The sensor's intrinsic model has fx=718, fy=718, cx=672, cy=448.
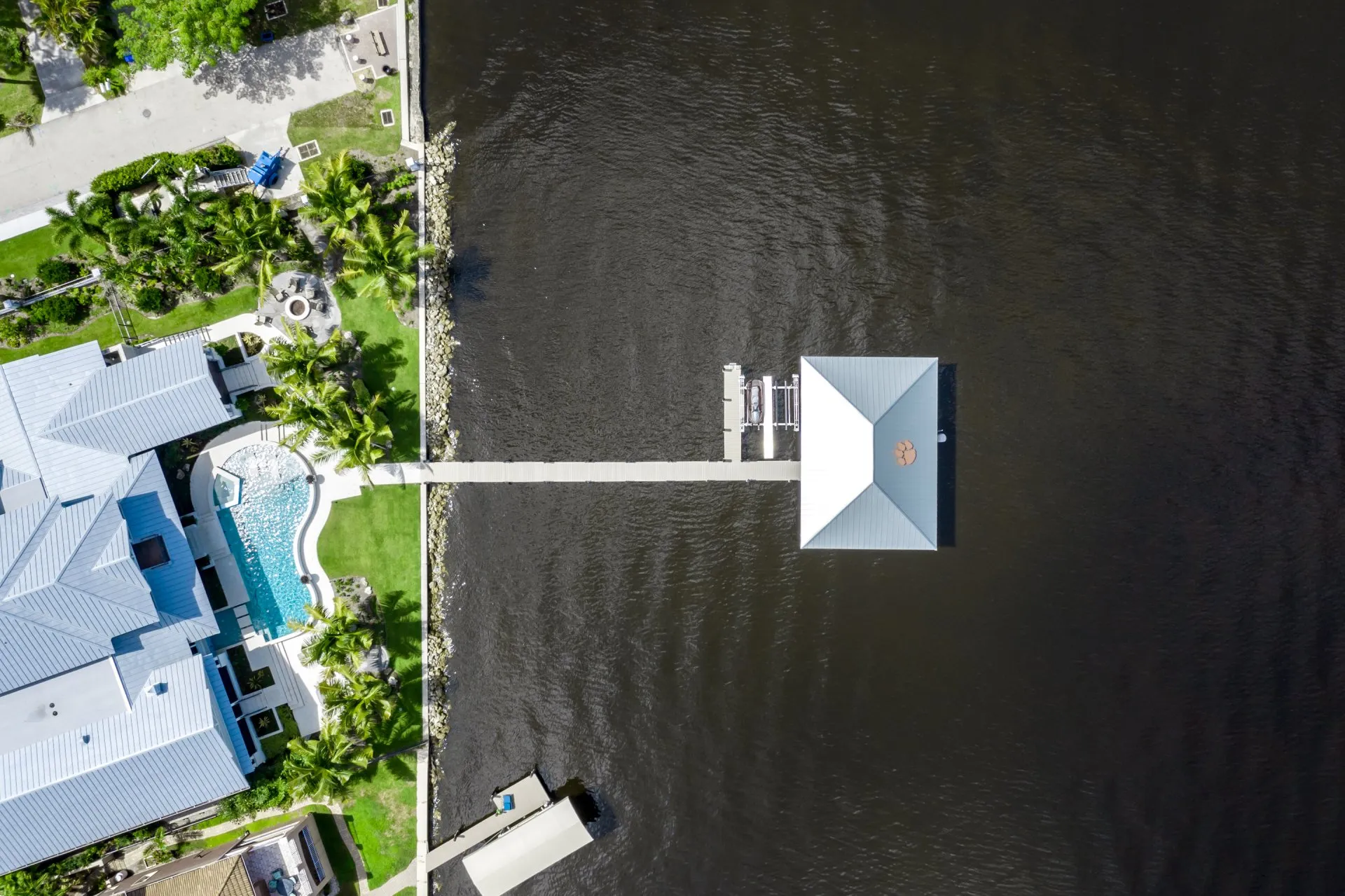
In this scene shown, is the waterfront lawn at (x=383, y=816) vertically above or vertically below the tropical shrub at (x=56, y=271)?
below

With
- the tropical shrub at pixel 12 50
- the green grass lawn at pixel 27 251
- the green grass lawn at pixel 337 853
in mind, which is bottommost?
the green grass lawn at pixel 337 853

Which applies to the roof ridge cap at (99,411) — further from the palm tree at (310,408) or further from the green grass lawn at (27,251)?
the green grass lawn at (27,251)

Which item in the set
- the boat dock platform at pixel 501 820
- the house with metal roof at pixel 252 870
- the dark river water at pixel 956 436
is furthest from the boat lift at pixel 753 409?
the house with metal roof at pixel 252 870

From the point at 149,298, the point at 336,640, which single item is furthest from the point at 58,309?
the point at 336,640

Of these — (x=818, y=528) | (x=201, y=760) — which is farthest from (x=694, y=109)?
(x=201, y=760)

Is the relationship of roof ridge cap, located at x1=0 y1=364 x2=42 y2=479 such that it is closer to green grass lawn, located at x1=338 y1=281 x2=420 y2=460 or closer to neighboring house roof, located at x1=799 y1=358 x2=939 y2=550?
green grass lawn, located at x1=338 y1=281 x2=420 y2=460

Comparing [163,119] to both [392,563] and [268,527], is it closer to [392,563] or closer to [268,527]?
[268,527]
